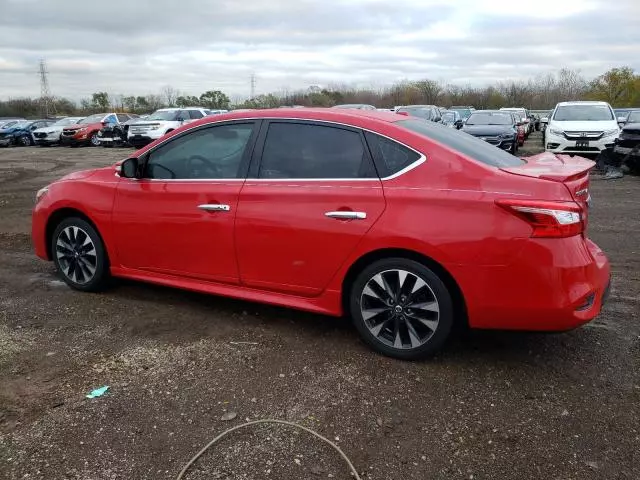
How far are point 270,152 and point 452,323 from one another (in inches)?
68.9

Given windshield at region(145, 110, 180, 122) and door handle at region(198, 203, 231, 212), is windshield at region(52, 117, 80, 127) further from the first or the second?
door handle at region(198, 203, 231, 212)

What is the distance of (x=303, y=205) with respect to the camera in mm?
3785

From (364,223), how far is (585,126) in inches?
532

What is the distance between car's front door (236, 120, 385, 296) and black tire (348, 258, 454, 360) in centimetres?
23

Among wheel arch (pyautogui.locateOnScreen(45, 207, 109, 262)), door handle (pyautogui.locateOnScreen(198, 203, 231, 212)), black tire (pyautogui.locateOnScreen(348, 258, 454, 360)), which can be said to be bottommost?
black tire (pyautogui.locateOnScreen(348, 258, 454, 360))

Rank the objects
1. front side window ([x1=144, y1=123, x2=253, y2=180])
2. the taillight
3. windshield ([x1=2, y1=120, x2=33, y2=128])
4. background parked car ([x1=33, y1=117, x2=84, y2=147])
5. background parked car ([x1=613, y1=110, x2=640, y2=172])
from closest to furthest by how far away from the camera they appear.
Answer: the taillight
front side window ([x1=144, y1=123, x2=253, y2=180])
background parked car ([x1=613, y1=110, x2=640, y2=172])
background parked car ([x1=33, y1=117, x2=84, y2=147])
windshield ([x1=2, y1=120, x2=33, y2=128])

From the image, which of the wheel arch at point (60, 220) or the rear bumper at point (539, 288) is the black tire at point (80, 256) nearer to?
the wheel arch at point (60, 220)

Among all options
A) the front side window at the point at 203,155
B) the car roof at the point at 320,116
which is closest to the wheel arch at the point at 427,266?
the car roof at the point at 320,116

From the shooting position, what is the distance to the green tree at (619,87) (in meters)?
51.9

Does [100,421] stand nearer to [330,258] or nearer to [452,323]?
[330,258]

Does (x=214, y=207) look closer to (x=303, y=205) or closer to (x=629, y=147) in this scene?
(x=303, y=205)

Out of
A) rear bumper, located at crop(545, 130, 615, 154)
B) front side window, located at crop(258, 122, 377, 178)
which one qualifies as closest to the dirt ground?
front side window, located at crop(258, 122, 377, 178)

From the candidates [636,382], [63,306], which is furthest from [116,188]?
[636,382]

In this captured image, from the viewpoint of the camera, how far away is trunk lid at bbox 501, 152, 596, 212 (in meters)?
3.31
